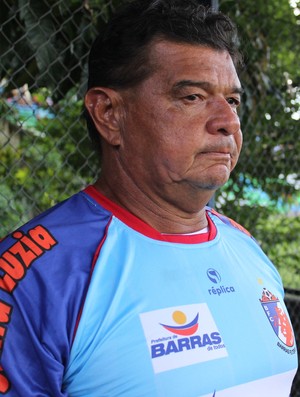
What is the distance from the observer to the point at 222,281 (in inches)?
62.3

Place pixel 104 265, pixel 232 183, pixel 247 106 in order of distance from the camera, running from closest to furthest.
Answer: pixel 104 265 < pixel 247 106 < pixel 232 183

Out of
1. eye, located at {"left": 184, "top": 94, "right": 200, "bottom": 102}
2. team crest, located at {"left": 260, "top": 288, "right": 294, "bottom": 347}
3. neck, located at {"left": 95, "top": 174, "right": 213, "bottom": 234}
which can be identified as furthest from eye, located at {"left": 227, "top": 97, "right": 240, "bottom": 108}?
team crest, located at {"left": 260, "top": 288, "right": 294, "bottom": 347}

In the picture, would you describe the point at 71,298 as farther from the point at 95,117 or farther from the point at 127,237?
the point at 95,117

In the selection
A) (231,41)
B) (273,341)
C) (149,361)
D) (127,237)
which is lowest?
(273,341)

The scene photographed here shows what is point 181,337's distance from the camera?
140 cm

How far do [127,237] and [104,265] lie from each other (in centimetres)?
12

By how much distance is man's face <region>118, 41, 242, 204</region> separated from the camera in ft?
4.94

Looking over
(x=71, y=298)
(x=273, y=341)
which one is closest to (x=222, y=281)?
(x=273, y=341)

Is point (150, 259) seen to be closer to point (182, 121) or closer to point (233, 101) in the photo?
point (182, 121)

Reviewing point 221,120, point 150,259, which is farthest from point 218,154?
point 150,259

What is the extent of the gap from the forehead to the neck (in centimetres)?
29

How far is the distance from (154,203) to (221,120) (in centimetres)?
28

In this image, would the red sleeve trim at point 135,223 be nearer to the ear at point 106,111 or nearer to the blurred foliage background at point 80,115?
the ear at point 106,111

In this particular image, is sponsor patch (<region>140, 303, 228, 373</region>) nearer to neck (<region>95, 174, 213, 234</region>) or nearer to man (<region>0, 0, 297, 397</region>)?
man (<region>0, 0, 297, 397</region>)
